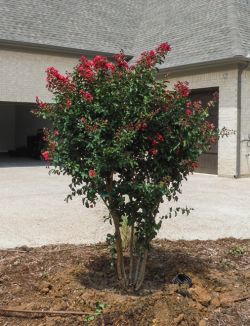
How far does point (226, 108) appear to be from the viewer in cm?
1664

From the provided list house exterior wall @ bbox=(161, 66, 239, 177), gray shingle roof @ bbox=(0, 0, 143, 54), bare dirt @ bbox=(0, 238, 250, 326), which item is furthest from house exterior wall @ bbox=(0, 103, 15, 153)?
bare dirt @ bbox=(0, 238, 250, 326)

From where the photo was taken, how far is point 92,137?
4.30m

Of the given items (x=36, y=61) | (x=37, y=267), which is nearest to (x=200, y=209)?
(x=37, y=267)

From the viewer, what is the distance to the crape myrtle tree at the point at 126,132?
14.2ft

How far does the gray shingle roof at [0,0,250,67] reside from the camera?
1747cm

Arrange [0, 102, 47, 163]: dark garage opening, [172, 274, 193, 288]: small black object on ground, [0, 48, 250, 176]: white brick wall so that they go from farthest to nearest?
1. [0, 102, 47, 163]: dark garage opening
2. [0, 48, 250, 176]: white brick wall
3. [172, 274, 193, 288]: small black object on ground

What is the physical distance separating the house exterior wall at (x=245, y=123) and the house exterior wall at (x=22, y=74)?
7.98 metres

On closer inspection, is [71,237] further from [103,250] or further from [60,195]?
[60,195]

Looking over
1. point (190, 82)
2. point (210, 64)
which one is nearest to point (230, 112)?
point (210, 64)

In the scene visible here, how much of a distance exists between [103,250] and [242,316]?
2333mm

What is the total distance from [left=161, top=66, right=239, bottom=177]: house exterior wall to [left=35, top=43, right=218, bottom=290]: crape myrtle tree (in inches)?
477

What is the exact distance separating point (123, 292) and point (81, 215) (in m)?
4.64

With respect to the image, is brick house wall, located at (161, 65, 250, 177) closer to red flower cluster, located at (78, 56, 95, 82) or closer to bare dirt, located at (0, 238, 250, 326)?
bare dirt, located at (0, 238, 250, 326)

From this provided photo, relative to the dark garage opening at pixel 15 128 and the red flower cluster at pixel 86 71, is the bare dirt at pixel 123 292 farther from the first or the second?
the dark garage opening at pixel 15 128
